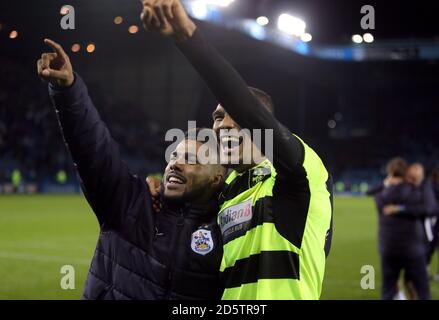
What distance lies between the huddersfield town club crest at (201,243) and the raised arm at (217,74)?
1.72ft

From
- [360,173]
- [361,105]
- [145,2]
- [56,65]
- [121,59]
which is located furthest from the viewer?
[361,105]

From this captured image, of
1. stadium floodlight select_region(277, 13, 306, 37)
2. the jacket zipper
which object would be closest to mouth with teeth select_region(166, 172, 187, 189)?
the jacket zipper

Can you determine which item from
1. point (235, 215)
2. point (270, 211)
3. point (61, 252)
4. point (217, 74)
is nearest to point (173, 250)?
point (235, 215)

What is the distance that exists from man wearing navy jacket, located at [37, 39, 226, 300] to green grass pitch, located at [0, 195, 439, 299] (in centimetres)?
460

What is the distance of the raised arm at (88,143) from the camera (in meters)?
2.11

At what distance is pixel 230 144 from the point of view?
87.5 inches

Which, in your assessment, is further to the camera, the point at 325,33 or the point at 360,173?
the point at 360,173

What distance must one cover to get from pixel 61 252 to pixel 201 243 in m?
8.76

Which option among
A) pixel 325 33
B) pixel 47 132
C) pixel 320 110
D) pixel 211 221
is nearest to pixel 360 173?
pixel 320 110

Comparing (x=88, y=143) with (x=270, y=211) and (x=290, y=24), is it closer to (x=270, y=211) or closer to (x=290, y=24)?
(x=270, y=211)

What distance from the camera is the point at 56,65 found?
83.1 inches

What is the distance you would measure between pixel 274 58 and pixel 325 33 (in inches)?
156

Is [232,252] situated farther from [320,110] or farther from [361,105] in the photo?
[361,105]

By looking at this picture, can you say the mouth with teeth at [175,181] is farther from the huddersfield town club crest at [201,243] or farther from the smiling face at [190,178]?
the huddersfield town club crest at [201,243]
